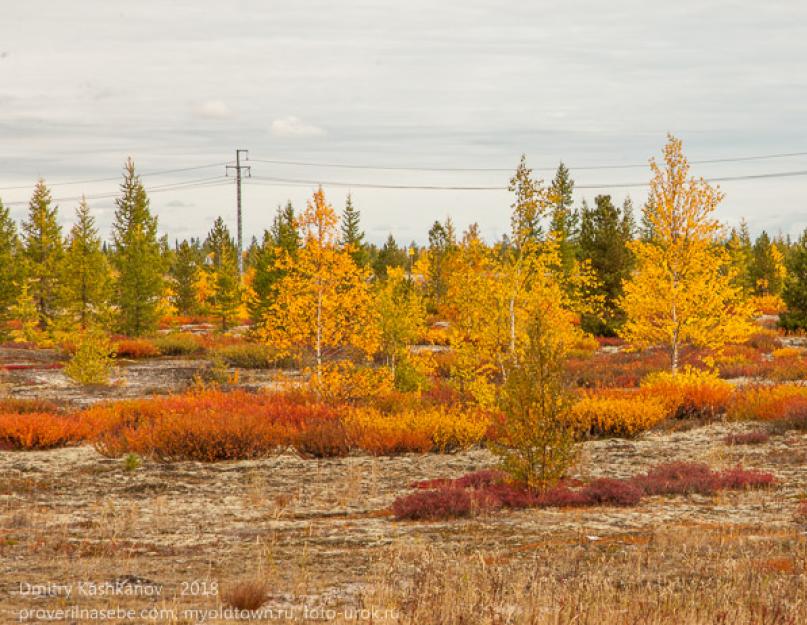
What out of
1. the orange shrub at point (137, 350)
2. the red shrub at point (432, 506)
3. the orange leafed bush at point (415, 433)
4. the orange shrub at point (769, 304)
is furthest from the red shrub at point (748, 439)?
the orange shrub at point (769, 304)

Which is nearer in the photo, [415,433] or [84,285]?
[415,433]

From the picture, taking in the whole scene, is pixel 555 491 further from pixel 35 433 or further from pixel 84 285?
pixel 84 285

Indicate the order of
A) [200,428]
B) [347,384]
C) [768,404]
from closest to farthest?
[200,428] < [768,404] < [347,384]

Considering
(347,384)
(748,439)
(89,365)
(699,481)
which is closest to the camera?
(699,481)

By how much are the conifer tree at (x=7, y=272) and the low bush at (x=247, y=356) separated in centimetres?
1614

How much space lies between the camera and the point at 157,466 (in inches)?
565

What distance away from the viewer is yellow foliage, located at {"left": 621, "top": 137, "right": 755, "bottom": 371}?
832 inches

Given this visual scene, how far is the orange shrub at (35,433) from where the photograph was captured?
15852mm

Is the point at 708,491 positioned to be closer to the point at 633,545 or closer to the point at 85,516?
the point at 633,545

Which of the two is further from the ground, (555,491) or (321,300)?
(321,300)

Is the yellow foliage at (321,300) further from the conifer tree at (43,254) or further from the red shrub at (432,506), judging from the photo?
the conifer tree at (43,254)

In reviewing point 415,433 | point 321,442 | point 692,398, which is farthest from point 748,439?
point 321,442

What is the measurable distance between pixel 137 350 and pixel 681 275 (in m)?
26.1

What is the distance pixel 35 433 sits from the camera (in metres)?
16.0
